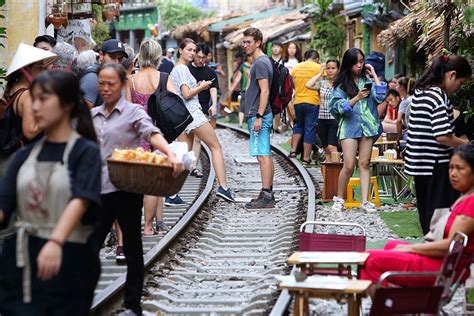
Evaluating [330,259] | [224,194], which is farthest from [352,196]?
[330,259]

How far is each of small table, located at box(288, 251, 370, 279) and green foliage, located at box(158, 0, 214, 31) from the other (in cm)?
6027

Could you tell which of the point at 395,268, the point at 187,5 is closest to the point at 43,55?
the point at 395,268

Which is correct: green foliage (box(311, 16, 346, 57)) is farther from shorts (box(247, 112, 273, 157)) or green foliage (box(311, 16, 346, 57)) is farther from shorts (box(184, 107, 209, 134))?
shorts (box(247, 112, 273, 157))

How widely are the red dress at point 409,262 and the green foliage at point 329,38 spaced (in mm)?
28081

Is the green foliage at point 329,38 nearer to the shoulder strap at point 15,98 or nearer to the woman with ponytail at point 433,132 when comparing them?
the woman with ponytail at point 433,132

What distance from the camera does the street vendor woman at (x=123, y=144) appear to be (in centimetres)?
780

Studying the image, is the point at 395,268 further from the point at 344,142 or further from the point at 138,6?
the point at 138,6

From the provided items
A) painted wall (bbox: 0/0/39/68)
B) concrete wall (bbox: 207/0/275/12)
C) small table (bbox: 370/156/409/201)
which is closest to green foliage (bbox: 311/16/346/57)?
painted wall (bbox: 0/0/39/68)

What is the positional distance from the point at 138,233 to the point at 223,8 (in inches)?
2536

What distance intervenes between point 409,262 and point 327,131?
1131cm

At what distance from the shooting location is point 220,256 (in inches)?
460

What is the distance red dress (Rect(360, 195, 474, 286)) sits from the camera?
7.26 meters

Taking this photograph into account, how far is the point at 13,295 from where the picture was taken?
615 cm

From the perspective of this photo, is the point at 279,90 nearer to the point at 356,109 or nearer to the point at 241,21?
the point at 356,109
